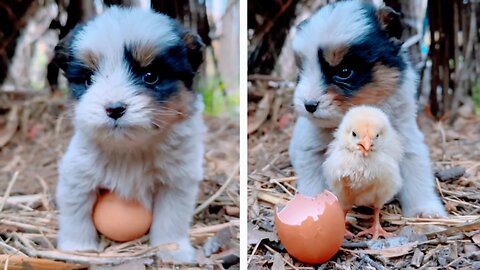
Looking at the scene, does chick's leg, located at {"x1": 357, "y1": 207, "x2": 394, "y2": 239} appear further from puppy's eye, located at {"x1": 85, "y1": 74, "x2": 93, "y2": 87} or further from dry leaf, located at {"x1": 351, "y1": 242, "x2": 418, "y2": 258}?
puppy's eye, located at {"x1": 85, "y1": 74, "x2": 93, "y2": 87}

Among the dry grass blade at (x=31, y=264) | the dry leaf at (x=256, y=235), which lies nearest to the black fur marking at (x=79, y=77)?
the dry grass blade at (x=31, y=264)

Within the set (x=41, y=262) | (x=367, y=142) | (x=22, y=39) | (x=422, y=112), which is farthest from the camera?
(x=22, y=39)

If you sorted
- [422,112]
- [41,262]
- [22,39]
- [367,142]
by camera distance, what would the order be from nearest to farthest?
1. [367,142]
2. [41,262]
3. [422,112]
4. [22,39]

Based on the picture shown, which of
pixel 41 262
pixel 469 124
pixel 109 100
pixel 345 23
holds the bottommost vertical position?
pixel 41 262

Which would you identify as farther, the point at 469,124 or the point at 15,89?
the point at 15,89

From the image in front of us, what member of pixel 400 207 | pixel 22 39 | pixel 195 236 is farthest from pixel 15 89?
pixel 400 207

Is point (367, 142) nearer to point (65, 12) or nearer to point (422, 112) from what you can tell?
point (422, 112)

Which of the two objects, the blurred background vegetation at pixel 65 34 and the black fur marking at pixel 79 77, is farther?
the blurred background vegetation at pixel 65 34

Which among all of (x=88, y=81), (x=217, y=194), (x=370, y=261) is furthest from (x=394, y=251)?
(x=88, y=81)

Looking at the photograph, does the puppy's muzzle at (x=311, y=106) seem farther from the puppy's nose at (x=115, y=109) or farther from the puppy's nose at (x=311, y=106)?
the puppy's nose at (x=115, y=109)
